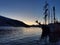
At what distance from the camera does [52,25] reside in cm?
4834

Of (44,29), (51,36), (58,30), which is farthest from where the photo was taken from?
(44,29)

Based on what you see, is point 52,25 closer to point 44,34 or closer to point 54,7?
point 54,7

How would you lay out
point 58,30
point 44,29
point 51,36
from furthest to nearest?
point 44,29
point 58,30
point 51,36

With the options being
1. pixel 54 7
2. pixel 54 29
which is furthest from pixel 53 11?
pixel 54 29

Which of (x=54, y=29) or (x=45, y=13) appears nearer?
(x=54, y=29)

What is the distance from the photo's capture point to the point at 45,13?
52781 millimetres

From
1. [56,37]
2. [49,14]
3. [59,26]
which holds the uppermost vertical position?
[49,14]

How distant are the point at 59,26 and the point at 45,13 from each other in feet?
18.9

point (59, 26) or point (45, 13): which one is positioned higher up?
point (45, 13)

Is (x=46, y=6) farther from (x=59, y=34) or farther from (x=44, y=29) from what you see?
(x=44, y=29)

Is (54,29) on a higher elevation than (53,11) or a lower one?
lower

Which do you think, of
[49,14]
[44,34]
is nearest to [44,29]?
[44,34]

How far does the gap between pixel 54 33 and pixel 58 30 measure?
8.99ft

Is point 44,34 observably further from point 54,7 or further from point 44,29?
point 54,7
